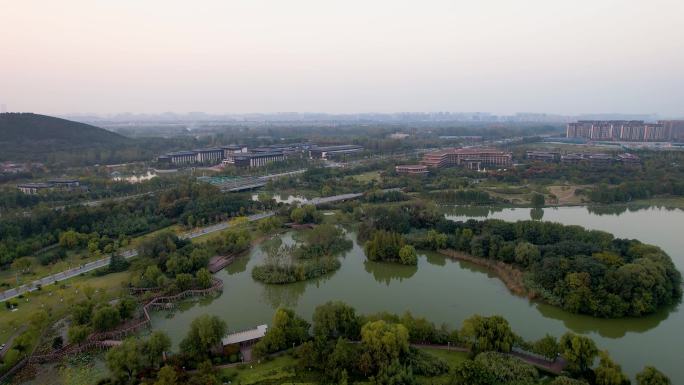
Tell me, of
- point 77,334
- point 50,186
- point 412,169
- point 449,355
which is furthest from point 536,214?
point 50,186

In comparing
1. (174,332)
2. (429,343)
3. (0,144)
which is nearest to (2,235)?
(174,332)

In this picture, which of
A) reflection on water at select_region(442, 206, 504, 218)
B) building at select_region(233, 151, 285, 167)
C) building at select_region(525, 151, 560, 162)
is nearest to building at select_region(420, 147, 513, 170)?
building at select_region(525, 151, 560, 162)

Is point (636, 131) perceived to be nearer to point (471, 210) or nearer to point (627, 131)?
point (627, 131)

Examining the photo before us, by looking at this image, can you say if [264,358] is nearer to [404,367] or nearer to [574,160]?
[404,367]

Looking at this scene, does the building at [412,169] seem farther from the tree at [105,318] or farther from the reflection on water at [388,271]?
the tree at [105,318]

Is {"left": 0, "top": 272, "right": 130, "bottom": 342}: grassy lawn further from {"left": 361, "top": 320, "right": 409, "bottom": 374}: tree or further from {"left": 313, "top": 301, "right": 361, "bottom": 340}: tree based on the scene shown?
{"left": 361, "top": 320, "right": 409, "bottom": 374}: tree

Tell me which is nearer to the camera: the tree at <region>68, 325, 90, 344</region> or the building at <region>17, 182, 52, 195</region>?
the tree at <region>68, 325, 90, 344</region>

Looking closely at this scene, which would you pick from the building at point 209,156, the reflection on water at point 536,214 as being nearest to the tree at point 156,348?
the reflection on water at point 536,214

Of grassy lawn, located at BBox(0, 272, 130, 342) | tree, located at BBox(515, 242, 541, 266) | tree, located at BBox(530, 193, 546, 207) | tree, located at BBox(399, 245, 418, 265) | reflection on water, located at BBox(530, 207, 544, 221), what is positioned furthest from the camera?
tree, located at BBox(530, 193, 546, 207)
